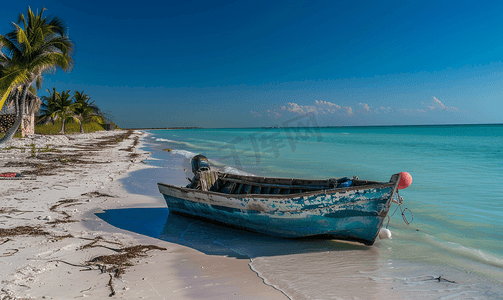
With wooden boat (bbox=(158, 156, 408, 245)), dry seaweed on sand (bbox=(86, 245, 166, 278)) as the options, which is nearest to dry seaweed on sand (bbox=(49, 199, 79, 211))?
wooden boat (bbox=(158, 156, 408, 245))

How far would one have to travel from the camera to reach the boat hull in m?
4.79

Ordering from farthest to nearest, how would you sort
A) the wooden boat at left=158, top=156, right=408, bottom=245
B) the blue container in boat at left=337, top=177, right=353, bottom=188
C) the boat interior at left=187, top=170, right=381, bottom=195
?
1. the boat interior at left=187, top=170, right=381, bottom=195
2. the blue container in boat at left=337, top=177, right=353, bottom=188
3. the wooden boat at left=158, top=156, right=408, bottom=245

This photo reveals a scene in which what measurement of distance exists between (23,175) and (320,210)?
1069 cm

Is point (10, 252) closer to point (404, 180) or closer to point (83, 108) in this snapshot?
point (404, 180)

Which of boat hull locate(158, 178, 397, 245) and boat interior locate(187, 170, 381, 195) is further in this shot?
boat interior locate(187, 170, 381, 195)

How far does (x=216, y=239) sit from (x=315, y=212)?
2.00 metres

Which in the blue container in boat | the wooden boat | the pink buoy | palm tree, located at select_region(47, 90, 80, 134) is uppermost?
palm tree, located at select_region(47, 90, 80, 134)

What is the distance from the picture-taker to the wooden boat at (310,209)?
4789mm

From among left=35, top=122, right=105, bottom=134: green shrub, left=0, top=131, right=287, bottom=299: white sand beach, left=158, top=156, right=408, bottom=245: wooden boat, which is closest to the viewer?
left=0, top=131, right=287, bottom=299: white sand beach

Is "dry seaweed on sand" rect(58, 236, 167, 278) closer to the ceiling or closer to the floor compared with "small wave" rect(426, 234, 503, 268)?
closer to the ceiling

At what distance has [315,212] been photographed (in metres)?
4.99

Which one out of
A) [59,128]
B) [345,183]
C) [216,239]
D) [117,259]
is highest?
[59,128]

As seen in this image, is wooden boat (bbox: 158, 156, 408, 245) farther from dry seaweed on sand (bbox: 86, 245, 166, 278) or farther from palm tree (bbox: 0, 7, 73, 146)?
palm tree (bbox: 0, 7, 73, 146)

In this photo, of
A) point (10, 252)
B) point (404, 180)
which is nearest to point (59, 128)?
point (10, 252)
